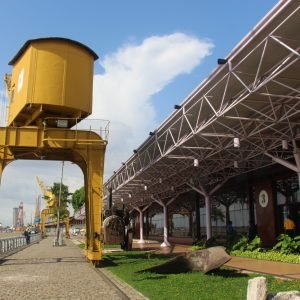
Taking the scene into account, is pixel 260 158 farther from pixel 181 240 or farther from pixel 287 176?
pixel 181 240

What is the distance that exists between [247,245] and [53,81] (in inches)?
481

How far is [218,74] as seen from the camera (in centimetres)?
1386

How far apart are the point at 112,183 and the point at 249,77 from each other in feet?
96.3

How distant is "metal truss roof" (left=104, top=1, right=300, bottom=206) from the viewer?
37.0 feet

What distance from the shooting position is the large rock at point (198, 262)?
1322 centimetres

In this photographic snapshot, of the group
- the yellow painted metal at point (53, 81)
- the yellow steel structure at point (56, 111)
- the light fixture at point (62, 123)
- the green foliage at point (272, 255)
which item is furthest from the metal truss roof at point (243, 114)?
the light fixture at point (62, 123)

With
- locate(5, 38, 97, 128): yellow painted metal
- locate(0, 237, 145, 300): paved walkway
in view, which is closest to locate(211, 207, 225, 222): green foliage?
locate(5, 38, 97, 128): yellow painted metal

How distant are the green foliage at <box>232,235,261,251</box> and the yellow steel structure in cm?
704

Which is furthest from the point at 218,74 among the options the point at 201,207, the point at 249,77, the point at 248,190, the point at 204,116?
the point at 201,207

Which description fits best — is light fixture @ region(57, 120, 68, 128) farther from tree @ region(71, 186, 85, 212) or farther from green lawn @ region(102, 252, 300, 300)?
tree @ region(71, 186, 85, 212)

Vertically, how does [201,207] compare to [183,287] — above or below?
above

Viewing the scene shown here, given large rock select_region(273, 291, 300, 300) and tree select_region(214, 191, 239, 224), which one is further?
tree select_region(214, 191, 239, 224)

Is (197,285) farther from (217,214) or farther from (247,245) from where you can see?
(217,214)

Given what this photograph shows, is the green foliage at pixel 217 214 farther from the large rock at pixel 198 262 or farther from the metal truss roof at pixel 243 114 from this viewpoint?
the large rock at pixel 198 262
